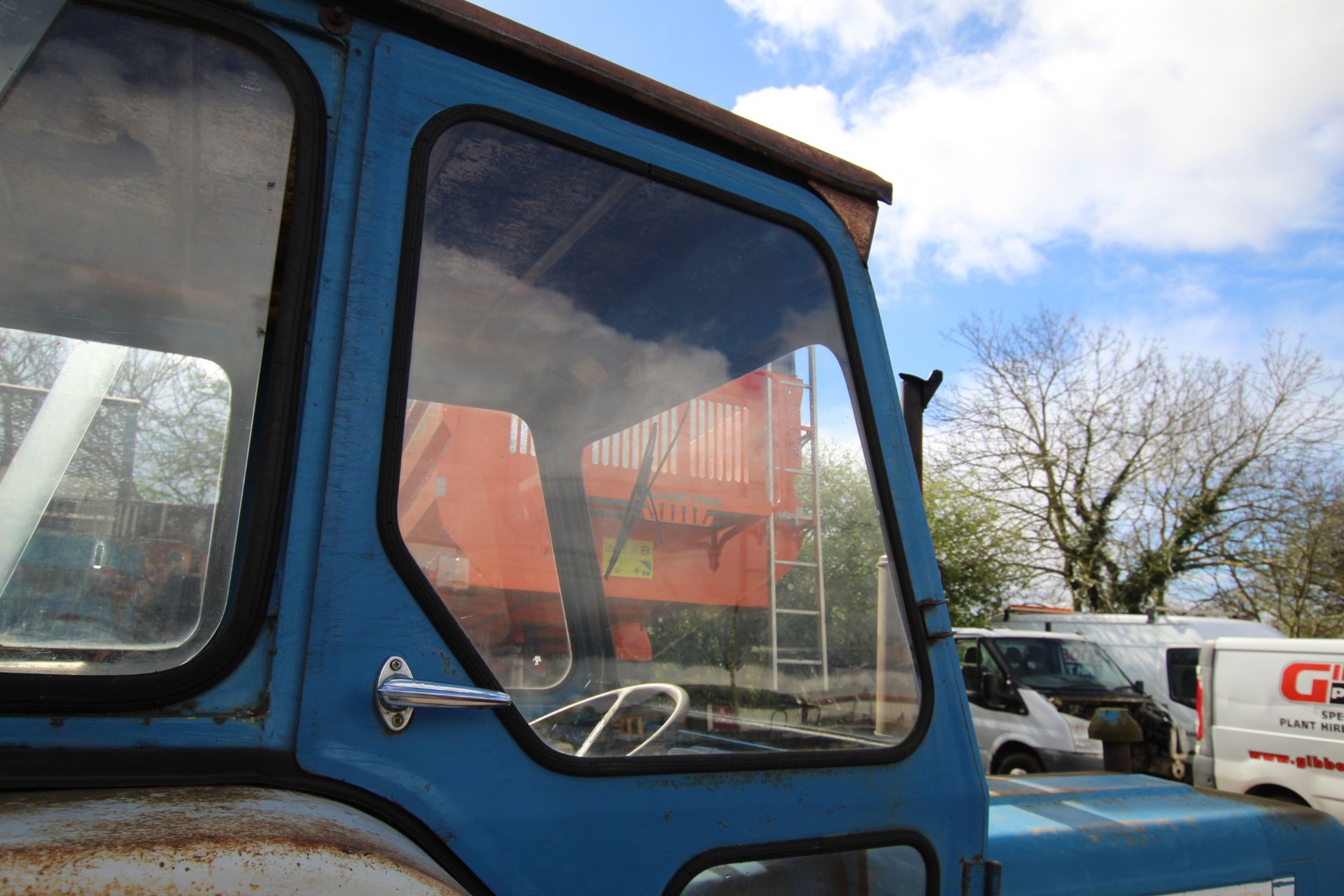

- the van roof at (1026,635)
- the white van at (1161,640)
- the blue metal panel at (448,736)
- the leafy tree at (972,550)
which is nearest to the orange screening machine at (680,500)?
the blue metal panel at (448,736)

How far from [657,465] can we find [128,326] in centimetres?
76

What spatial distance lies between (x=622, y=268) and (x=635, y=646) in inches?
24.2

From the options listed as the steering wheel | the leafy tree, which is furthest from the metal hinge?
the leafy tree

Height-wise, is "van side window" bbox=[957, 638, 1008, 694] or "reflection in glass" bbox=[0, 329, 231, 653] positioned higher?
"reflection in glass" bbox=[0, 329, 231, 653]

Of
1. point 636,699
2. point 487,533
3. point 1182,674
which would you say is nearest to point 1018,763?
point 1182,674

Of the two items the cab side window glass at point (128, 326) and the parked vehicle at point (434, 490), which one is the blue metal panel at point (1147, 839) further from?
the cab side window glass at point (128, 326)

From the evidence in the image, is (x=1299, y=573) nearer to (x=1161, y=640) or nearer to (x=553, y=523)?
(x=1161, y=640)

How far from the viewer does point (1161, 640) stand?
14.4 metres

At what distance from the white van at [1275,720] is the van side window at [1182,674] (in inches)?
146

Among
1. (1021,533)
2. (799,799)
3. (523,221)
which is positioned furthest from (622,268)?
(1021,533)

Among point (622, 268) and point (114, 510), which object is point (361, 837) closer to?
point (114, 510)

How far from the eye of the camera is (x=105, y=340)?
1.10 m

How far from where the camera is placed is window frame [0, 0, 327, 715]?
0.89m

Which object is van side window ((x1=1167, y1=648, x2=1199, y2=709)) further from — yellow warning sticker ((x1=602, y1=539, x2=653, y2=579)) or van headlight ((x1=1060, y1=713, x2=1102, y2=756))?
yellow warning sticker ((x1=602, y1=539, x2=653, y2=579))
